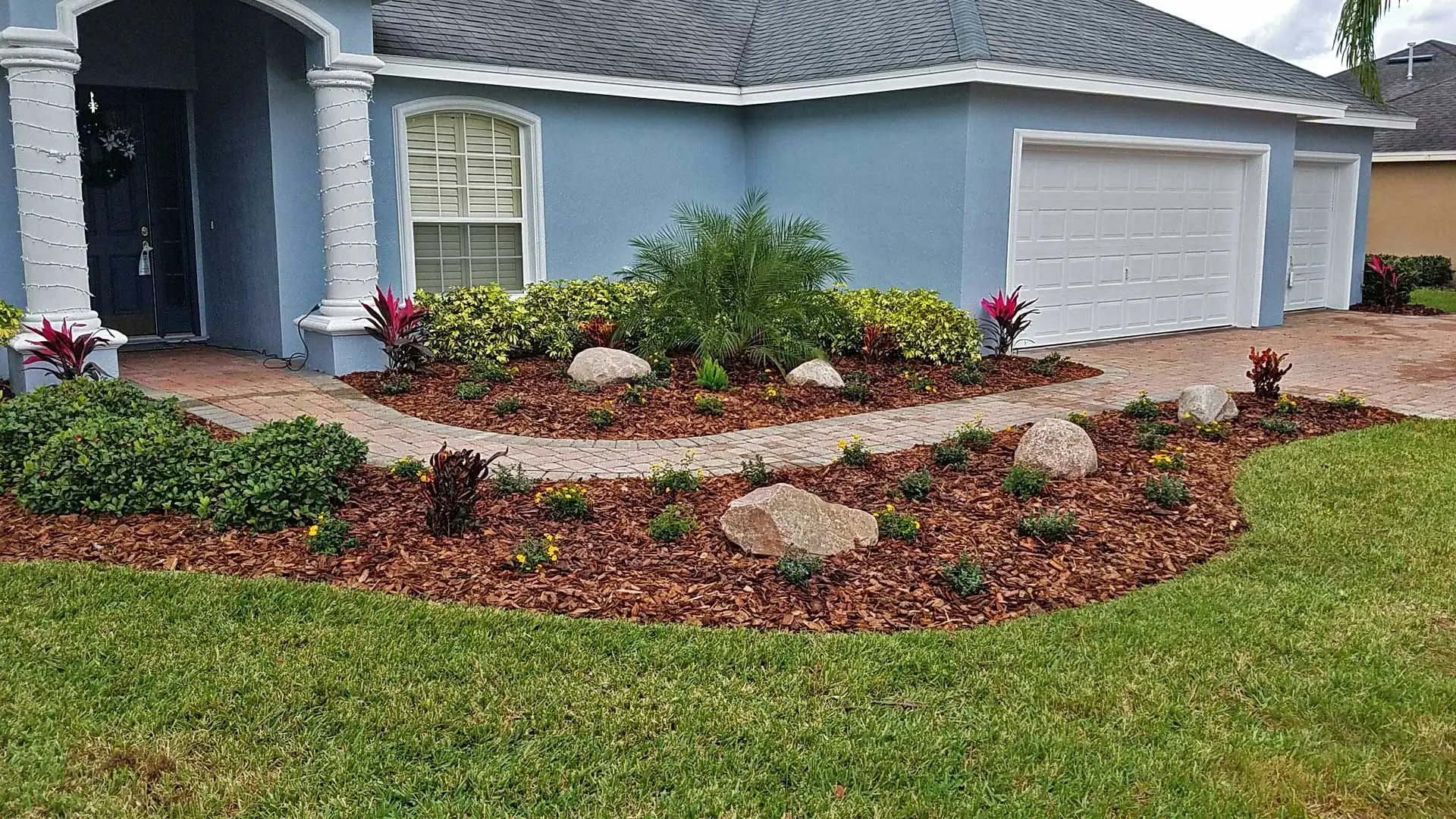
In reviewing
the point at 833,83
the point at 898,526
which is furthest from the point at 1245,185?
the point at 898,526

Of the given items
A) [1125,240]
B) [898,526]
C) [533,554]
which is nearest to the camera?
[533,554]

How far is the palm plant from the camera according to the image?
9.59 meters

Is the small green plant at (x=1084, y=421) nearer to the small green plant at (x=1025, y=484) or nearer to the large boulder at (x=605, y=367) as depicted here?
the small green plant at (x=1025, y=484)

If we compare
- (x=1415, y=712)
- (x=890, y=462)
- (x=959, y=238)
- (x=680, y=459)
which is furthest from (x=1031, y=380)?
(x=1415, y=712)

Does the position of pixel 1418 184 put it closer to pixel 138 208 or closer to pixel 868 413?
pixel 868 413

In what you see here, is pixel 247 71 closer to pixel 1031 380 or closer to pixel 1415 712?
pixel 1031 380

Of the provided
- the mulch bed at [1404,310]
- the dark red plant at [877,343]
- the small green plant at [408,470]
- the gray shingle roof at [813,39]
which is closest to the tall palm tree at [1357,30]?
the gray shingle roof at [813,39]

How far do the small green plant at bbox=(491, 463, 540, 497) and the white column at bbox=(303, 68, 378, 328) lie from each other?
4056 mm

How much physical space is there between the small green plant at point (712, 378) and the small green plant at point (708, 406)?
0.51 meters

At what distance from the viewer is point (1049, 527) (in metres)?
5.49

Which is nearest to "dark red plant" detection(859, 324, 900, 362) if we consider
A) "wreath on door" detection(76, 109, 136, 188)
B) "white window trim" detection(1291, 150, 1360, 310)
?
"wreath on door" detection(76, 109, 136, 188)

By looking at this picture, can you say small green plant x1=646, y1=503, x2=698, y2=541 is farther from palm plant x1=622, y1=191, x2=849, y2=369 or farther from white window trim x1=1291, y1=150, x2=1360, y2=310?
white window trim x1=1291, y1=150, x2=1360, y2=310

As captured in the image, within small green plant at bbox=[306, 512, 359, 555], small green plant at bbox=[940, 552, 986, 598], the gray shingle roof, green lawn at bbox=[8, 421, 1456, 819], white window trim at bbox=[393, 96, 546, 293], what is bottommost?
green lawn at bbox=[8, 421, 1456, 819]

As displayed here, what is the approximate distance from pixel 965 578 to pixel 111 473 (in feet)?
13.7
